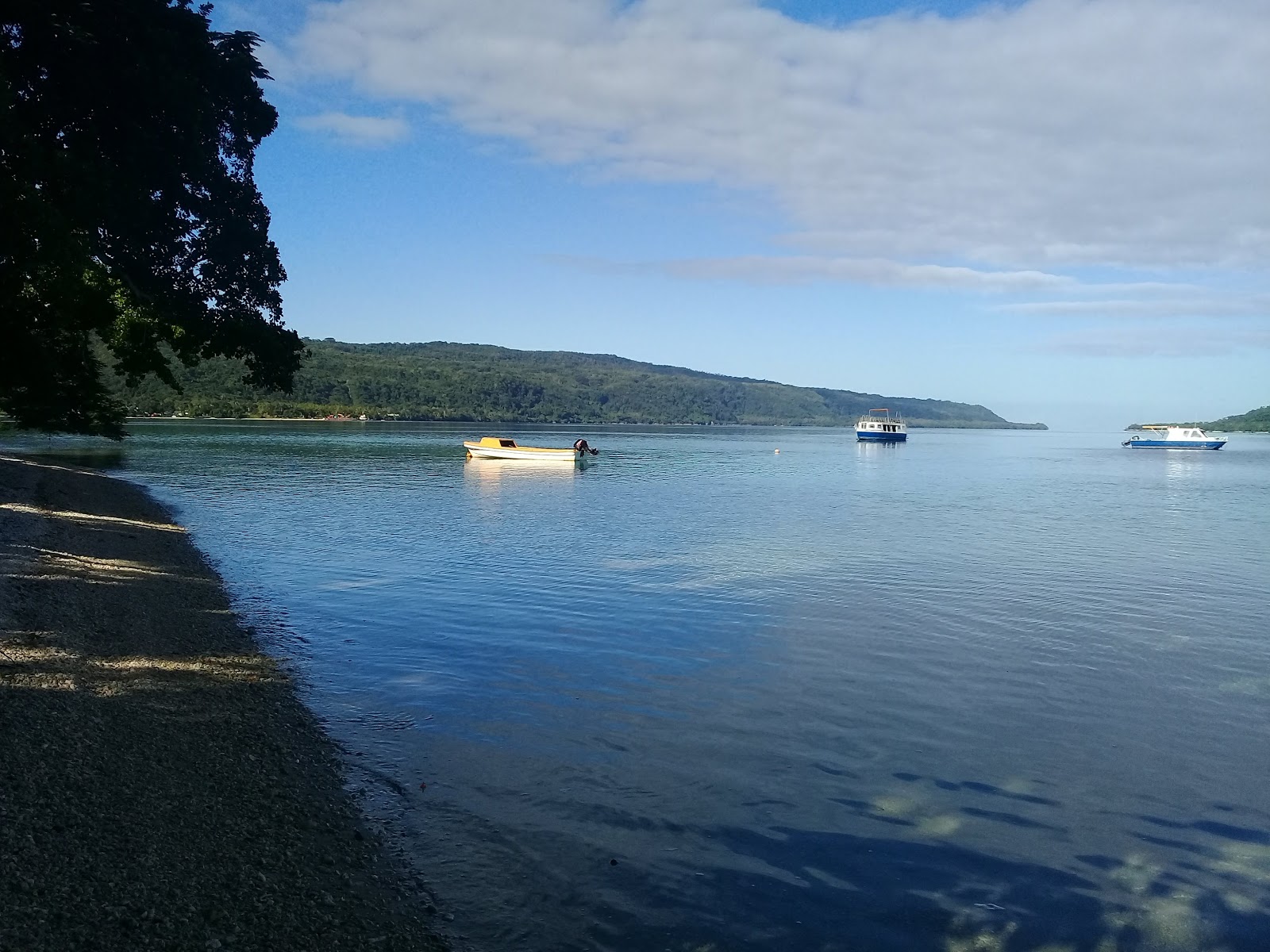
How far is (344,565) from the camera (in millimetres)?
25359

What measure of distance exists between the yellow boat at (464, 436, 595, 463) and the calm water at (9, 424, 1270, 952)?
4609cm

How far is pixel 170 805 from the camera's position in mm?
8133

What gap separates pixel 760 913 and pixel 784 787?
8.79 feet

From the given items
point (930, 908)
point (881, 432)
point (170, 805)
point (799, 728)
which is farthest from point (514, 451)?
point (881, 432)

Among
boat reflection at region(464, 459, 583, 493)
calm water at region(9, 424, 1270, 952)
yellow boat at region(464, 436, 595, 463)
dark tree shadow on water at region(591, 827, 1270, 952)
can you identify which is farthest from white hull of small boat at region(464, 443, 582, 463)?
dark tree shadow on water at region(591, 827, 1270, 952)

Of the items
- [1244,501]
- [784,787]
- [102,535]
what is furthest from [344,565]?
[1244,501]

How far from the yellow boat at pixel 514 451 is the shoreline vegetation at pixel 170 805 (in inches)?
2470

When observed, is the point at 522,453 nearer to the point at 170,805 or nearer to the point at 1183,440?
the point at 170,805

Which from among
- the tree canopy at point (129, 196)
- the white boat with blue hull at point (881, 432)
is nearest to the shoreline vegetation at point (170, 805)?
the tree canopy at point (129, 196)

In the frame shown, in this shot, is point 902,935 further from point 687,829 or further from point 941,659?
point 941,659

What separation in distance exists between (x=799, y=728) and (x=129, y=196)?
60.2ft

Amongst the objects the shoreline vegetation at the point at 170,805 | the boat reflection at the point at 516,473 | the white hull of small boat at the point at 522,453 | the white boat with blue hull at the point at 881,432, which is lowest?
the boat reflection at the point at 516,473

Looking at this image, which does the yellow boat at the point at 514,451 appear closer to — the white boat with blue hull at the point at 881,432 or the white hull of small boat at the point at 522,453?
the white hull of small boat at the point at 522,453

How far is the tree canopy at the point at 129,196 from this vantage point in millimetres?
17094
